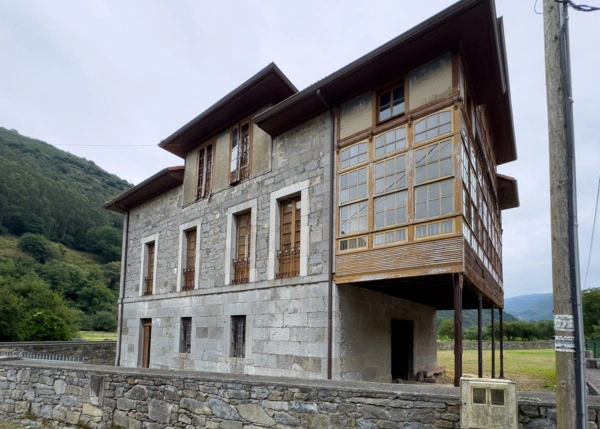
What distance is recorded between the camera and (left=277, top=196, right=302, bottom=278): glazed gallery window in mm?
10875

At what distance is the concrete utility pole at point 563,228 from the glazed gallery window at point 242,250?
29.2 feet

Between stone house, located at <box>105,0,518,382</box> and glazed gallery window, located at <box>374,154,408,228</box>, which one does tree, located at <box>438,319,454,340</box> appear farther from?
glazed gallery window, located at <box>374,154,408,228</box>

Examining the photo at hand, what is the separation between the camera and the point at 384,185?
30.3 feet

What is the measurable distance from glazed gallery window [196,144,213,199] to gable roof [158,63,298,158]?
0.38 metres

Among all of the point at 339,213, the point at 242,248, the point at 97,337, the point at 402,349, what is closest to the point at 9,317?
the point at 97,337

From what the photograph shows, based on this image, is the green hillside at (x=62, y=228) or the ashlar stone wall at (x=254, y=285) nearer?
the ashlar stone wall at (x=254, y=285)

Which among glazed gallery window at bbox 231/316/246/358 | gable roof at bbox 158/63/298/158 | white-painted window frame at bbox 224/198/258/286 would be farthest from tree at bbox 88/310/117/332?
glazed gallery window at bbox 231/316/246/358

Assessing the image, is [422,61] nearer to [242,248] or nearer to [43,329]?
[242,248]

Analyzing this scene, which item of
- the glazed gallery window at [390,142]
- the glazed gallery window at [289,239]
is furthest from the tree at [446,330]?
the glazed gallery window at [390,142]

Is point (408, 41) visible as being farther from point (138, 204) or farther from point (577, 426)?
point (138, 204)

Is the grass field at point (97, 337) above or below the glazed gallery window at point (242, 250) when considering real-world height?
below

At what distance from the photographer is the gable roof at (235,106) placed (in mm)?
11625

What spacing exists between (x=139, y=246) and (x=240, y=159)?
6613 mm

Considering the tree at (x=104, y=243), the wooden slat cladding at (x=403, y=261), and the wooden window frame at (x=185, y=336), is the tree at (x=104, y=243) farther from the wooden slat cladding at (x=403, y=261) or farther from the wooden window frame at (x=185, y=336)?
the wooden slat cladding at (x=403, y=261)
